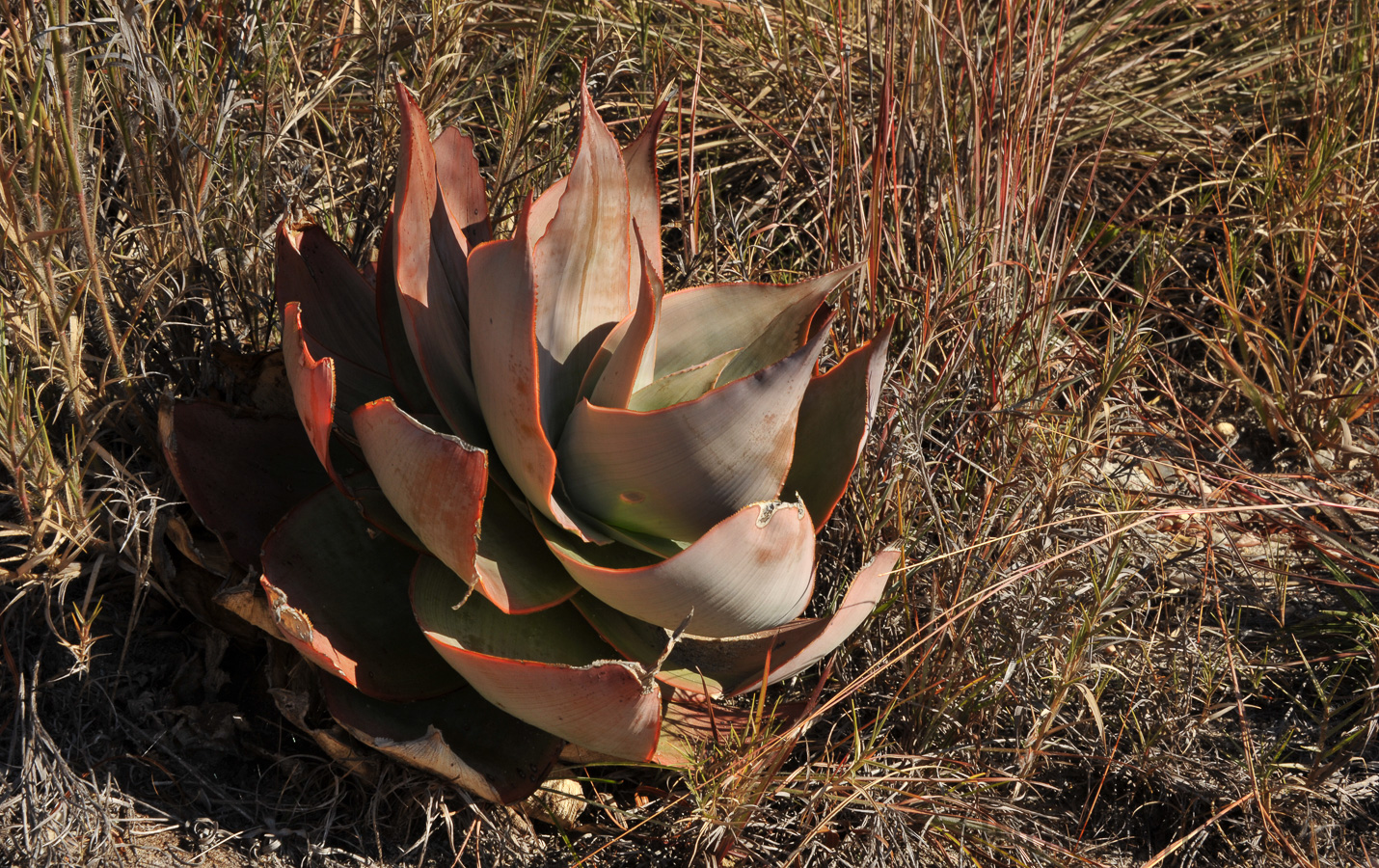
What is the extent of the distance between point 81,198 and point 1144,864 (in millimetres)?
1879

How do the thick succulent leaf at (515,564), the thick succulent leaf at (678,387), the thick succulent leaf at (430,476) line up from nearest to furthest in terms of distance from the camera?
the thick succulent leaf at (430,476) < the thick succulent leaf at (515,564) < the thick succulent leaf at (678,387)

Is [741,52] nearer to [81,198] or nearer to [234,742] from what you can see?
[81,198]

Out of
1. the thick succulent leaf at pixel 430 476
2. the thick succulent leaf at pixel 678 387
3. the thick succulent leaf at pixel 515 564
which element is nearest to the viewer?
the thick succulent leaf at pixel 430 476

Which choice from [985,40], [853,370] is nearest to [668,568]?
[853,370]

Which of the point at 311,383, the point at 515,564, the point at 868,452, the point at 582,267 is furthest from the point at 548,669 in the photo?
the point at 868,452

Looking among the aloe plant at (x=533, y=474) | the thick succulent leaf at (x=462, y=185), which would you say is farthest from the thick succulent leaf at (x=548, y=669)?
the thick succulent leaf at (x=462, y=185)

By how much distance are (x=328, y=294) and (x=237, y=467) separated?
0.96ft

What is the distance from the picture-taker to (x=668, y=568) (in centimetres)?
123

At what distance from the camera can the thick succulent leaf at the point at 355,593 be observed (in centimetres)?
138

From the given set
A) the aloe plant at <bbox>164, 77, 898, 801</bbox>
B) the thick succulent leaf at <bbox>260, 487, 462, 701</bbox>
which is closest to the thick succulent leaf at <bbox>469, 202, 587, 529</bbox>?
the aloe plant at <bbox>164, 77, 898, 801</bbox>

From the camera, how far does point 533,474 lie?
4.29ft

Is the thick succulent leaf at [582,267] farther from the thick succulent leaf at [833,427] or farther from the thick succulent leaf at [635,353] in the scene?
the thick succulent leaf at [833,427]

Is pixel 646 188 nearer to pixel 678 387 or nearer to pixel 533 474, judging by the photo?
pixel 678 387

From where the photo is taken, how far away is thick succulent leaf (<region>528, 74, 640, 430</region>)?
4.44 ft
